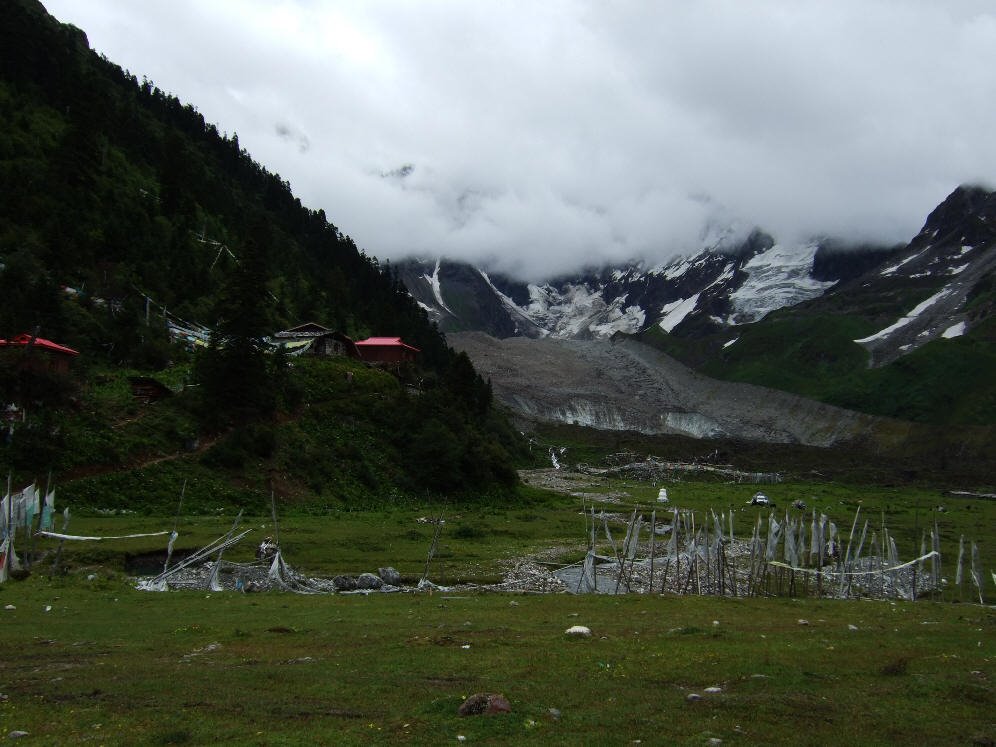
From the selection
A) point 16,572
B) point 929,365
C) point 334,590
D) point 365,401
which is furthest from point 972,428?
point 16,572

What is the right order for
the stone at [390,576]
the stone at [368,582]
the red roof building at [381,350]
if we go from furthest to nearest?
the red roof building at [381,350] < the stone at [390,576] < the stone at [368,582]

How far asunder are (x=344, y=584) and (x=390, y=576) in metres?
2.28

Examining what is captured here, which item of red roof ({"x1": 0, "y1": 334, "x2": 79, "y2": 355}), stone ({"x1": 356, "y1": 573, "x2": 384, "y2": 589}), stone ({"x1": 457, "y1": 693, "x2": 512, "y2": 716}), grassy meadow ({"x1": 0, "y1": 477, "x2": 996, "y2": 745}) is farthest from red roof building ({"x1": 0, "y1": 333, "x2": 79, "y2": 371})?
stone ({"x1": 457, "y1": 693, "x2": 512, "y2": 716})

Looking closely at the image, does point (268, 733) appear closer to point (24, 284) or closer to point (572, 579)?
point (572, 579)

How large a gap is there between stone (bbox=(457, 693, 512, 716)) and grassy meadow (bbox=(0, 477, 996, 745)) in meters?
0.21

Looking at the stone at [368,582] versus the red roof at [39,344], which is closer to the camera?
the stone at [368,582]

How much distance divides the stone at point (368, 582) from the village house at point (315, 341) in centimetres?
5431

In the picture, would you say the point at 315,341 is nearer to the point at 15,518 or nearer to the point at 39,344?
the point at 39,344

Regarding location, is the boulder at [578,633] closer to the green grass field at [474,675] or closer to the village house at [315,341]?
the green grass field at [474,675]

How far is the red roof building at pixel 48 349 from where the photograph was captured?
5112 cm

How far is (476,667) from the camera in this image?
1513cm

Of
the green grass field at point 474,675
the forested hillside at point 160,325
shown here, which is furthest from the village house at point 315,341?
the green grass field at point 474,675

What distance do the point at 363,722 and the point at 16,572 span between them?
23.1 m

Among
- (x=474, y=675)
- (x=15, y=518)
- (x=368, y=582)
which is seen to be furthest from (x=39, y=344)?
(x=474, y=675)
